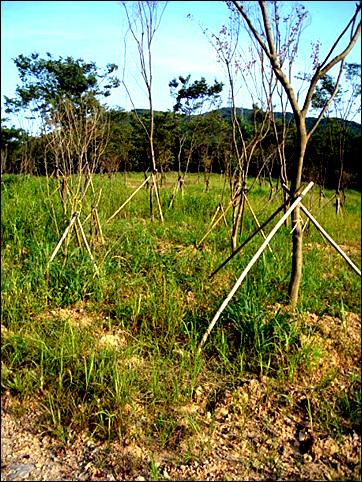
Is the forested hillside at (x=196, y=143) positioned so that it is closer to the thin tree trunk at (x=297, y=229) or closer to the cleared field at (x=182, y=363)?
the cleared field at (x=182, y=363)

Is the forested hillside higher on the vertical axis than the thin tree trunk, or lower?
higher

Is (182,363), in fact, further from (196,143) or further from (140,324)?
(196,143)

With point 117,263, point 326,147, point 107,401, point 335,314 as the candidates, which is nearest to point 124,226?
point 117,263

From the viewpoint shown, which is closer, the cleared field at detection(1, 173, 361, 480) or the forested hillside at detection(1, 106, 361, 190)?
the cleared field at detection(1, 173, 361, 480)

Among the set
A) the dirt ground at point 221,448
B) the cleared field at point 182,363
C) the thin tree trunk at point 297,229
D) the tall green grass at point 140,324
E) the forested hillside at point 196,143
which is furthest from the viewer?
the forested hillside at point 196,143

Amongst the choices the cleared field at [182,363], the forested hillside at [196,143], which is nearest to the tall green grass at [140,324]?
the cleared field at [182,363]

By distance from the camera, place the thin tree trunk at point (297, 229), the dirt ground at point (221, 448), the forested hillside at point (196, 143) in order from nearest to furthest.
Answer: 1. the dirt ground at point (221, 448)
2. the thin tree trunk at point (297, 229)
3. the forested hillside at point (196, 143)

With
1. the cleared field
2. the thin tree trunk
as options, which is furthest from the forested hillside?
the thin tree trunk

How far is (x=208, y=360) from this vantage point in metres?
2.79

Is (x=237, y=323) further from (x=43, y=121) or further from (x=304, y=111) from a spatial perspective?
(x=43, y=121)

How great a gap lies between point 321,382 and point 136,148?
19.4ft

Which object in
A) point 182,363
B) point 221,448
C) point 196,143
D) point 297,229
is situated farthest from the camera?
point 196,143

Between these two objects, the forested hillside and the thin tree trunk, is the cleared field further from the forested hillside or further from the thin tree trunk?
the forested hillside

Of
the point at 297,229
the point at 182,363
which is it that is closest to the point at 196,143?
the point at 297,229
